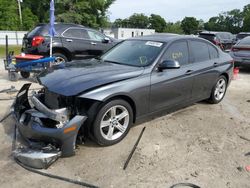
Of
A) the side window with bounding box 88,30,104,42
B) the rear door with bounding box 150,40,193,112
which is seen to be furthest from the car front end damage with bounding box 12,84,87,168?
A: the side window with bounding box 88,30,104,42

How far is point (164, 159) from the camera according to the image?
381 cm

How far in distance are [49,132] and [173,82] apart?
93.6 inches

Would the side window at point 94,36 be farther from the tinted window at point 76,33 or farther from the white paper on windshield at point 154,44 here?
the white paper on windshield at point 154,44

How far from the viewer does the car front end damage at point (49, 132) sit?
349cm

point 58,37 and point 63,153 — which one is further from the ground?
point 58,37

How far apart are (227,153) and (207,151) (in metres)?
0.28

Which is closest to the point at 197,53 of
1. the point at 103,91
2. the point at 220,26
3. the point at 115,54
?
the point at 115,54

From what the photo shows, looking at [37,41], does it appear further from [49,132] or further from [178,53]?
[49,132]

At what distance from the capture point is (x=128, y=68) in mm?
4496

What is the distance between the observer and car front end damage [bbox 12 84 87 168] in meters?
3.49

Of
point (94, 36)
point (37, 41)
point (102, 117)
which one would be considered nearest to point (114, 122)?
point (102, 117)

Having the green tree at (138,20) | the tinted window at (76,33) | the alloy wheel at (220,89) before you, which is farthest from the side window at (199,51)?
the green tree at (138,20)

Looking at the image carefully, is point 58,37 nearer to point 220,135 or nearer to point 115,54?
point 115,54

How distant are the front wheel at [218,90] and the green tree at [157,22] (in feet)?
343
